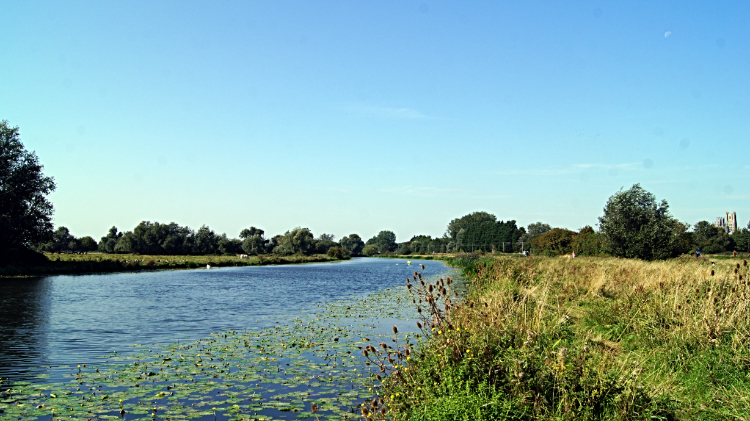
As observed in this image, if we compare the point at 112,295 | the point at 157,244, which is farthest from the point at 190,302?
the point at 157,244

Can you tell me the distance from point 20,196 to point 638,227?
5896 centimetres

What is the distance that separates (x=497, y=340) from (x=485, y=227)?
190115 millimetres

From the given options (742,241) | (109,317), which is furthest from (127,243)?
(742,241)

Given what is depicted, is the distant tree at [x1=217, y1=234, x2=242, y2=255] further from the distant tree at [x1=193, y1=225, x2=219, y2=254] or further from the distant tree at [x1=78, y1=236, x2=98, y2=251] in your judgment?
the distant tree at [x1=78, y1=236, x2=98, y2=251]

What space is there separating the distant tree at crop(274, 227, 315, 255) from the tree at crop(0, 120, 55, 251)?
6946cm

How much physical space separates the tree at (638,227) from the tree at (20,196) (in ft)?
179

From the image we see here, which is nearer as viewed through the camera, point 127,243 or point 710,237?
point 127,243

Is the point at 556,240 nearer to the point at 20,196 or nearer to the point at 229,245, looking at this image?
the point at 229,245

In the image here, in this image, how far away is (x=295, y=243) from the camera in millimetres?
118938

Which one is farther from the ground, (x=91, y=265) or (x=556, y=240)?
(x=556, y=240)

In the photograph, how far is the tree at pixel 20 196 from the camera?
4591cm

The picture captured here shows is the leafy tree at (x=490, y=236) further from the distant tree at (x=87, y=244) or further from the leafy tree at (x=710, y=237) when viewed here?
the distant tree at (x=87, y=244)

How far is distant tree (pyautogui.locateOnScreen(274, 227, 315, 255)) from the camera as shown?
119 m

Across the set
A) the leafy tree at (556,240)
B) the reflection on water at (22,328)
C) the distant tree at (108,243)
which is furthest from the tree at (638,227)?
the distant tree at (108,243)
